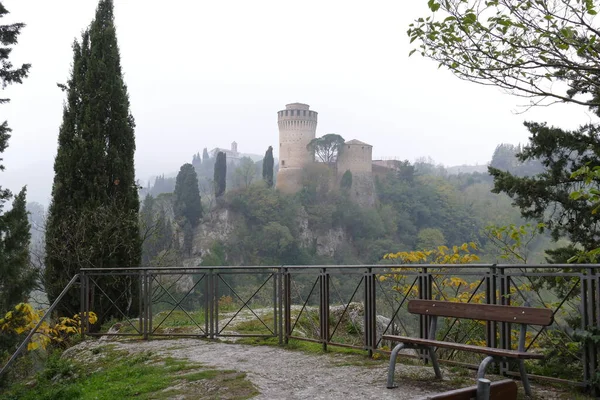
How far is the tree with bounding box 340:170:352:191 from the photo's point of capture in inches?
2886

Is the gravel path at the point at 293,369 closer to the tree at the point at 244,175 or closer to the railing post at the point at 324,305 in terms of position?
the railing post at the point at 324,305

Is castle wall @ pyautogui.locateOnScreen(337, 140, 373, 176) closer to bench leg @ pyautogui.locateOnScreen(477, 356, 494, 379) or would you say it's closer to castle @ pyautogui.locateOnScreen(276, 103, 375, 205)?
castle @ pyautogui.locateOnScreen(276, 103, 375, 205)

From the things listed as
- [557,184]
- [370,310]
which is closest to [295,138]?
[557,184]

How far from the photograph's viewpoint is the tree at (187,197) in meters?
53.2

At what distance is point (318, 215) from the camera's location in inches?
2650

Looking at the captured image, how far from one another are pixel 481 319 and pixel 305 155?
240 ft

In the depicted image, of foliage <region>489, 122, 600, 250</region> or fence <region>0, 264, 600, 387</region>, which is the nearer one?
fence <region>0, 264, 600, 387</region>

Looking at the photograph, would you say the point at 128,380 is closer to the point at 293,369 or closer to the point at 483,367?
the point at 293,369

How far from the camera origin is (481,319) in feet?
14.6

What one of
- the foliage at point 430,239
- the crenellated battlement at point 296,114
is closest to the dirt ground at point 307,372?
the foliage at point 430,239

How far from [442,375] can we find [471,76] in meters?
3.12

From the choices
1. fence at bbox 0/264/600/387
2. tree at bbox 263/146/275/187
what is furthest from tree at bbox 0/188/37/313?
tree at bbox 263/146/275/187

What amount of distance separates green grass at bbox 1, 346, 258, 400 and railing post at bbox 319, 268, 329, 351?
4.56 ft

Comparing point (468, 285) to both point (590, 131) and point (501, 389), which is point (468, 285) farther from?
point (501, 389)
